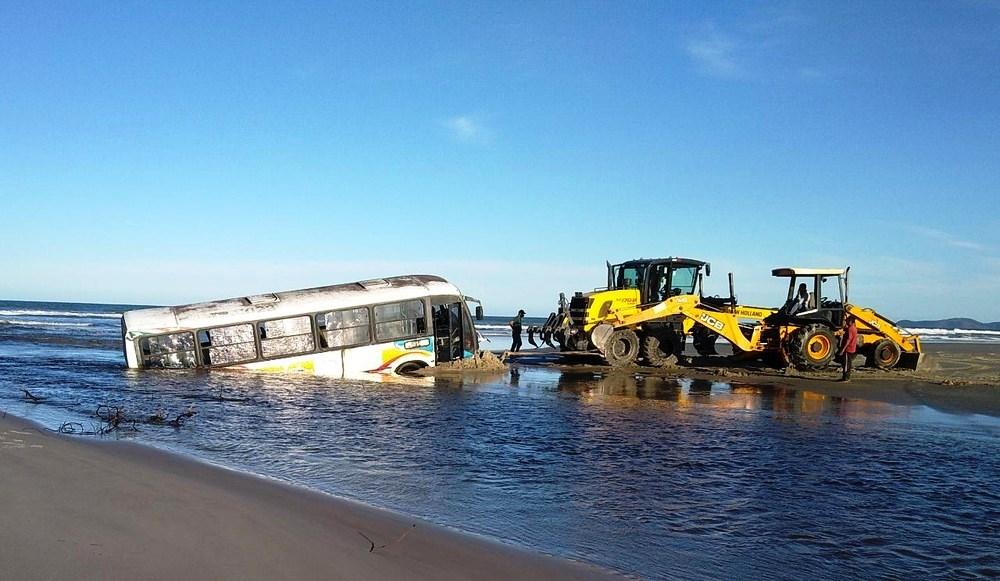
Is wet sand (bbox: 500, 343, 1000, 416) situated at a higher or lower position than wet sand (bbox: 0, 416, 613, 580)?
lower

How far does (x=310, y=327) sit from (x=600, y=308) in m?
8.22

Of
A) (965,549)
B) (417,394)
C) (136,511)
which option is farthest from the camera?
(417,394)

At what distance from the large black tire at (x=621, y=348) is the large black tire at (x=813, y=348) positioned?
14.2 feet

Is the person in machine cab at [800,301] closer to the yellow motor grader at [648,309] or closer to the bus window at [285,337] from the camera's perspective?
the yellow motor grader at [648,309]

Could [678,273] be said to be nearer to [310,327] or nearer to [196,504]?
[310,327]

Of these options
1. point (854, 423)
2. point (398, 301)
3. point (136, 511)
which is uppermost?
point (398, 301)

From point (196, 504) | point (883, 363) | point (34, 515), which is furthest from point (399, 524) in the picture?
point (883, 363)

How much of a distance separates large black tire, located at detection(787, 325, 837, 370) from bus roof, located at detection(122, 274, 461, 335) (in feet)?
33.0

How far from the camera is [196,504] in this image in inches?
194

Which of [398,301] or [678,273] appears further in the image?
[678,273]

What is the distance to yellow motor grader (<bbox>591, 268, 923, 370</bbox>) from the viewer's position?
2014 centimetres

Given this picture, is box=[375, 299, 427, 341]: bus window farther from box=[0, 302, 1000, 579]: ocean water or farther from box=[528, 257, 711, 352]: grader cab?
box=[528, 257, 711, 352]: grader cab

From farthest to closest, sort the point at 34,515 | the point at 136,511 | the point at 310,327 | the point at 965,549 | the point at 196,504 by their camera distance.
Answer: the point at 310,327
the point at 965,549
the point at 196,504
the point at 136,511
the point at 34,515

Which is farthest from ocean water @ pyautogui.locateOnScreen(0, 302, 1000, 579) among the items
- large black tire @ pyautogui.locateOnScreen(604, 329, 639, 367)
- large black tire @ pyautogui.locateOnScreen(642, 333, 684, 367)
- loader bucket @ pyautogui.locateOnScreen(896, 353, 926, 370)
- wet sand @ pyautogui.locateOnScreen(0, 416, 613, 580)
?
loader bucket @ pyautogui.locateOnScreen(896, 353, 926, 370)
